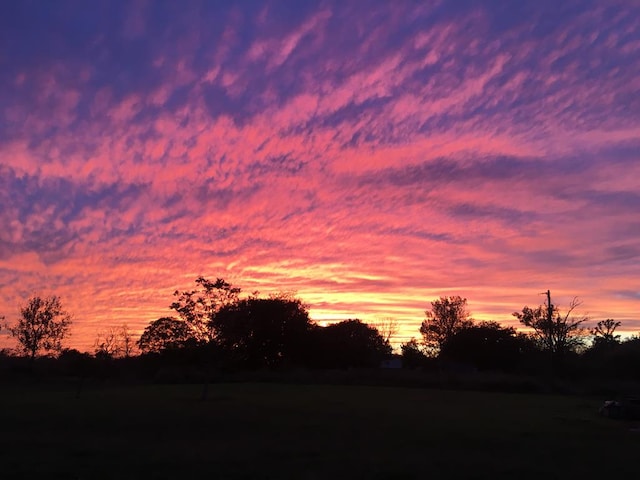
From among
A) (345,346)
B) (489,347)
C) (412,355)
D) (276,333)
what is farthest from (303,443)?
(412,355)

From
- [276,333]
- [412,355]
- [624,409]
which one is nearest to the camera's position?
[624,409]

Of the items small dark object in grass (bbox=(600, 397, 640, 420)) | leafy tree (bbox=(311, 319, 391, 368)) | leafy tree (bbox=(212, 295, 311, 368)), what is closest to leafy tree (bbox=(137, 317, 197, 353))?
small dark object in grass (bbox=(600, 397, 640, 420))

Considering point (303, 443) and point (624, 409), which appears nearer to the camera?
point (303, 443)

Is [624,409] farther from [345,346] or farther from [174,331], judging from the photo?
[345,346]

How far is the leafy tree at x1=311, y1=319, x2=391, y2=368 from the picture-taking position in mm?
73975

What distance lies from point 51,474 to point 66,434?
6.70 meters

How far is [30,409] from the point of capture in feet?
84.0

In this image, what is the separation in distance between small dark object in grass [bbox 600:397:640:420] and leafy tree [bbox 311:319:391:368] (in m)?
47.8

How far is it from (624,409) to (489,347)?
1846 inches

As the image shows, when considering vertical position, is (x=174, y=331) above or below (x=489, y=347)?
below

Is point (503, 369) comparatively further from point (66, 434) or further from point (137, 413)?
point (66, 434)

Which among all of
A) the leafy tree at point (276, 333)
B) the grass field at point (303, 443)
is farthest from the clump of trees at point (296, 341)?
the grass field at point (303, 443)

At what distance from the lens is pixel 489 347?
73312mm

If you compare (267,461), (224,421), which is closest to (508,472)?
(267,461)
